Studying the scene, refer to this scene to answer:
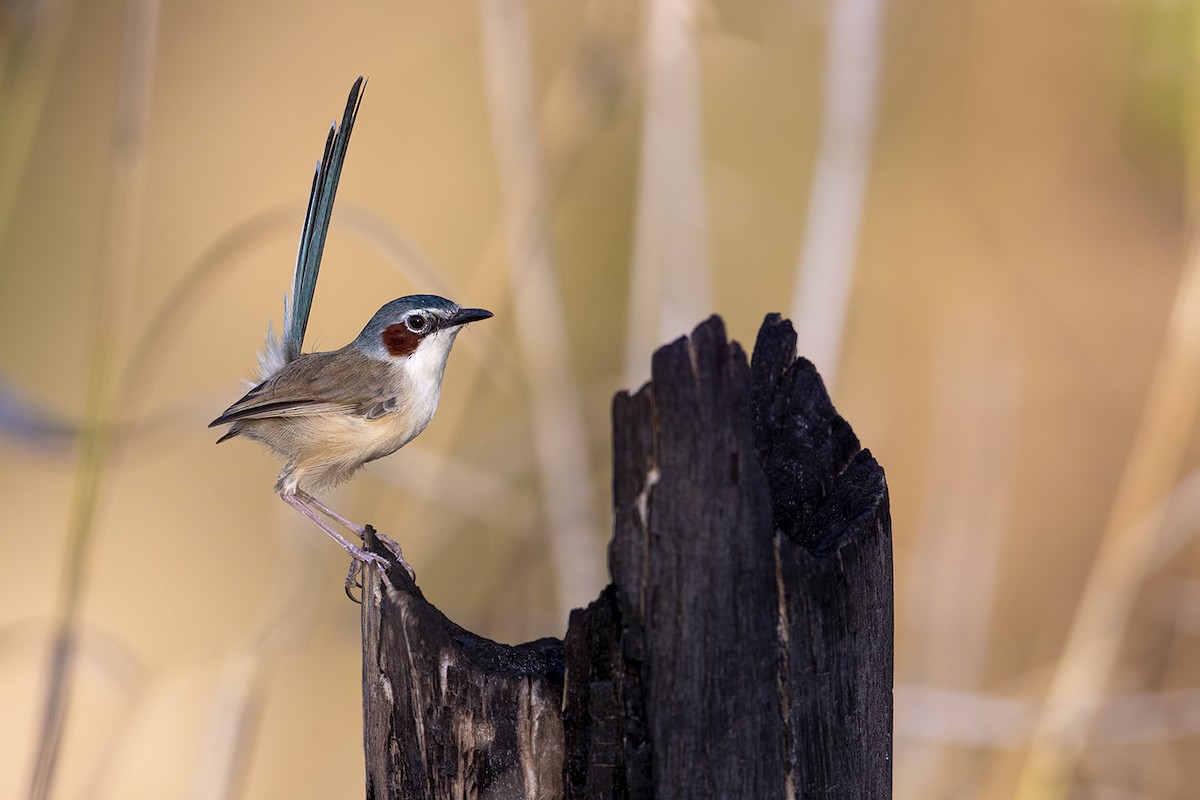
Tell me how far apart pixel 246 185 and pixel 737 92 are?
2511 millimetres

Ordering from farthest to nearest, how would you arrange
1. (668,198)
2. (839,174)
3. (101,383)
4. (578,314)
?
(578,314) → (668,198) → (839,174) → (101,383)

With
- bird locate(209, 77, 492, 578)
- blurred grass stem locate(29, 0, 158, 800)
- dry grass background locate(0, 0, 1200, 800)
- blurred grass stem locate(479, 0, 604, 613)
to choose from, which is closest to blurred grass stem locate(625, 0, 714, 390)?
dry grass background locate(0, 0, 1200, 800)

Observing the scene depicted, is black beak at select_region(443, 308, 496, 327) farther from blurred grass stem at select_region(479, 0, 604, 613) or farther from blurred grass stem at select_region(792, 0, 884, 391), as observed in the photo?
blurred grass stem at select_region(792, 0, 884, 391)

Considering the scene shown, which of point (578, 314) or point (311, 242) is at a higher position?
point (578, 314)

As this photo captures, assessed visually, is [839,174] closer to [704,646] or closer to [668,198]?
[668,198]

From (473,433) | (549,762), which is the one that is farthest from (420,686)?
(473,433)

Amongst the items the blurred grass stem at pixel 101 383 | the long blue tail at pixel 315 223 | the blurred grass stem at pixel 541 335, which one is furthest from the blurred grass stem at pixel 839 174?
the blurred grass stem at pixel 101 383

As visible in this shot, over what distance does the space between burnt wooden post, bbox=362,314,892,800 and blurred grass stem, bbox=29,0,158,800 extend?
1.23 meters

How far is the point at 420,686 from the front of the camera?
1.66 metres

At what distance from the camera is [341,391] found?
2824 millimetres

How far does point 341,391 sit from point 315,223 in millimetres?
482

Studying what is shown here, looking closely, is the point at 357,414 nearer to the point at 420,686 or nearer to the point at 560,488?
the point at 560,488

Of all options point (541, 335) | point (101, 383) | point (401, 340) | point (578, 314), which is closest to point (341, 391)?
point (401, 340)

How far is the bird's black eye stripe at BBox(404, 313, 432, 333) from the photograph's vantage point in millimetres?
2912
